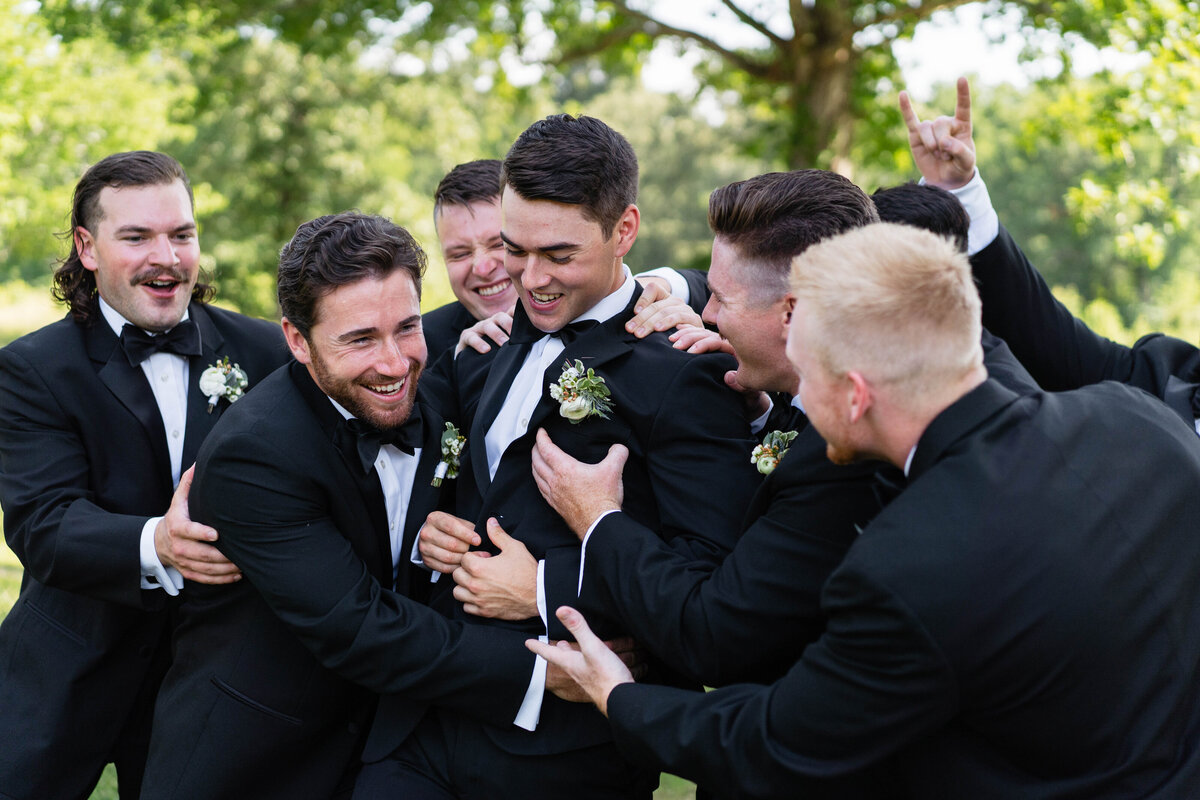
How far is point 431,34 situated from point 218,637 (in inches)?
484

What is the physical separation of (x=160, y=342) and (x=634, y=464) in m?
2.38

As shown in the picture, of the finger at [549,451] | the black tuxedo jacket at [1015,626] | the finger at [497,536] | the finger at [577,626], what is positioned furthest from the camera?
the finger at [497,536]

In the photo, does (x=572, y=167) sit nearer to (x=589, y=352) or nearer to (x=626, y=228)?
(x=626, y=228)

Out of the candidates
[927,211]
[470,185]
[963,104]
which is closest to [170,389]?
[470,185]

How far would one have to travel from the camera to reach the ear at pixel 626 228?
396 cm

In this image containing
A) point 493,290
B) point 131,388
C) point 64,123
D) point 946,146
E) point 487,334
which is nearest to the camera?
point 946,146

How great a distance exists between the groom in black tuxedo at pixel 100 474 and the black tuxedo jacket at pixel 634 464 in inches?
57.5

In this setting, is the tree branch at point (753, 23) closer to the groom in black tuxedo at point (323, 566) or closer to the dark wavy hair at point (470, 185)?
the dark wavy hair at point (470, 185)

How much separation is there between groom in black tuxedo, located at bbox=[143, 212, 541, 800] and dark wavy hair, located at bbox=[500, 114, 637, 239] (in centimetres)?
56

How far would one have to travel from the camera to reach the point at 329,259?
3.82 metres

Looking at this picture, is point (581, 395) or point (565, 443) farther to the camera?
point (565, 443)

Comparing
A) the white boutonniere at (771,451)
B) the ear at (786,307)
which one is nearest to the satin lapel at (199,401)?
the white boutonniere at (771,451)

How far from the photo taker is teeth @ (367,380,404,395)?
12.8 ft

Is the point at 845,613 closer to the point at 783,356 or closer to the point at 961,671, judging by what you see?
the point at 961,671
